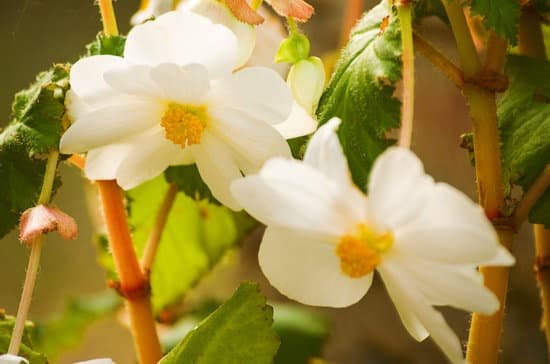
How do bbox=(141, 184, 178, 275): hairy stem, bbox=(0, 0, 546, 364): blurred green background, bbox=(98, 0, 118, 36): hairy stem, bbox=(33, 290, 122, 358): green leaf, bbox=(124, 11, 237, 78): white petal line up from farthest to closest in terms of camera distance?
bbox=(0, 0, 546, 364): blurred green background < bbox=(33, 290, 122, 358): green leaf < bbox=(141, 184, 178, 275): hairy stem < bbox=(98, 0, 118, 36): hairy stem < bbox=(124, 11, 237, 78): white petal

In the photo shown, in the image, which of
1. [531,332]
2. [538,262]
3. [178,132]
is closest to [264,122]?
[178,132]

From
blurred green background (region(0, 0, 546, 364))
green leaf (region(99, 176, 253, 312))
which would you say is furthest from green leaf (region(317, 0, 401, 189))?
blurred green background (region(0, 0, 546, 364))

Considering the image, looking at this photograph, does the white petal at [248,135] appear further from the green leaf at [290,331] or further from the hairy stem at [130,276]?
the green leaf at [290,331]

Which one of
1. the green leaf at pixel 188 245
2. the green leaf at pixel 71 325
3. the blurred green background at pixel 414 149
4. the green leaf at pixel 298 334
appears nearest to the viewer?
the green leaf at pixel 188 245

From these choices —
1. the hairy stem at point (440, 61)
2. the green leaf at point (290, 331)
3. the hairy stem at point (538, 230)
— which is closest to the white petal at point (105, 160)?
the hairy stem at point (440, 61)

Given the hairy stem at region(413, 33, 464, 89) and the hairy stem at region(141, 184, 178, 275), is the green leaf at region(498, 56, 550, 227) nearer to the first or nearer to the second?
the hairy stem at region(413, 33, 464, 89)

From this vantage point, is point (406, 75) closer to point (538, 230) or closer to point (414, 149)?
point (538, 230)
